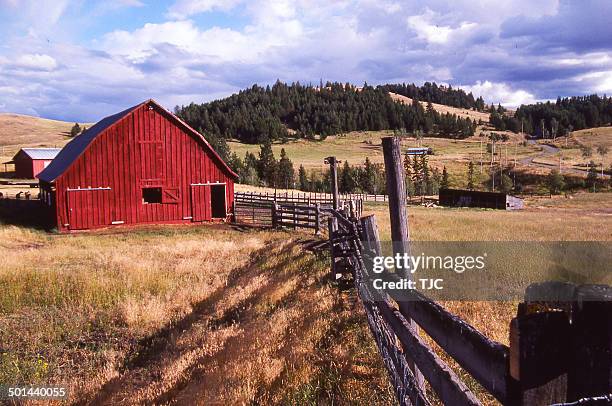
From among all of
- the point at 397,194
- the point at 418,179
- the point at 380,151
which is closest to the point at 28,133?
the point at 380,151

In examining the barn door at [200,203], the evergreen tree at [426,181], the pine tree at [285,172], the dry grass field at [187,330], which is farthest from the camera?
the pine tree at [285,172]

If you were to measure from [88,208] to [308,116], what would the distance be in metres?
147

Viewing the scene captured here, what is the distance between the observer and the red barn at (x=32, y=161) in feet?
172

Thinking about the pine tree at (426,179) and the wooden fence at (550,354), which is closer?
the wooden fence at (550,354)

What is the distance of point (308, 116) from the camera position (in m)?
166

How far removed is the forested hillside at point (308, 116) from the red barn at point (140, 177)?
111 metres

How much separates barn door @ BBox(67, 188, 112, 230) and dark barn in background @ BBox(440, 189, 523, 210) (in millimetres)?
35901

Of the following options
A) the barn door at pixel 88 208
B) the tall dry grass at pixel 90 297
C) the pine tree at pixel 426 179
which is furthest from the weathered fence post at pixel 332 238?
the pine tree at pixel 426 179

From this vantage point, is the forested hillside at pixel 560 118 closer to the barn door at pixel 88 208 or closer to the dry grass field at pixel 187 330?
the barn door at pixel 88 208

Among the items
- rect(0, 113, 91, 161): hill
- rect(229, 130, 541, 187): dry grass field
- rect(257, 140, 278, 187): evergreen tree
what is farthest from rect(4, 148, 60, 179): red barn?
rect(229, 130, 541, 187): dry grass field

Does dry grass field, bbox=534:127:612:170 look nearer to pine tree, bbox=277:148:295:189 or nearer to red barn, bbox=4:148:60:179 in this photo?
pine tree, bbox=277:148:295:189

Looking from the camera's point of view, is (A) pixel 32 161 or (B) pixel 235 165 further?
(B) pixel 235 165

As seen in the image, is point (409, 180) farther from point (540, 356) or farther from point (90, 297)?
point (540, 356)

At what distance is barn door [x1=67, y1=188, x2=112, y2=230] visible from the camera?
22.7 metres
